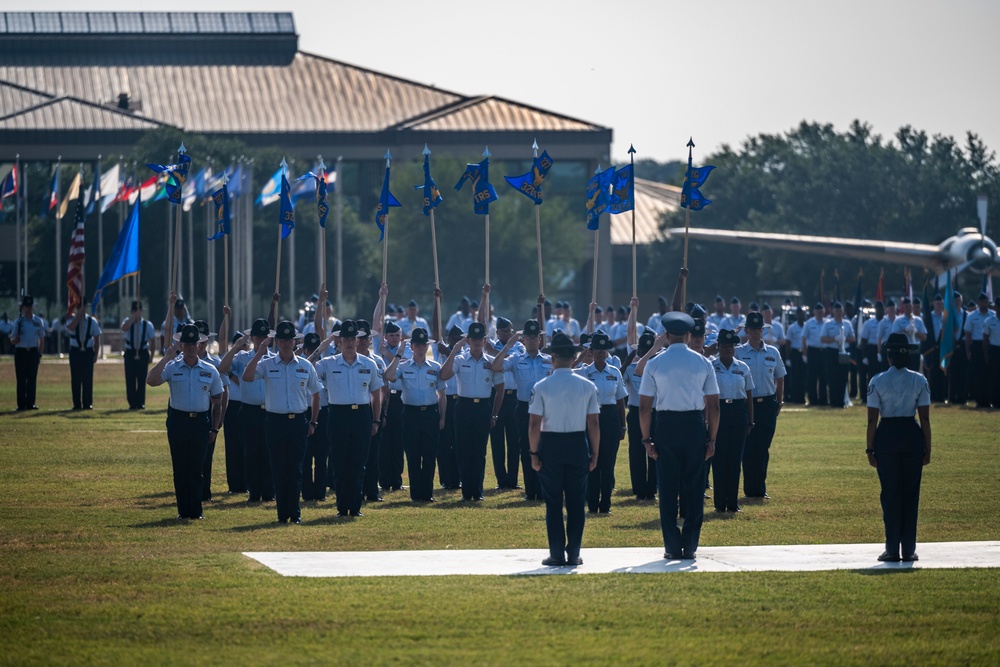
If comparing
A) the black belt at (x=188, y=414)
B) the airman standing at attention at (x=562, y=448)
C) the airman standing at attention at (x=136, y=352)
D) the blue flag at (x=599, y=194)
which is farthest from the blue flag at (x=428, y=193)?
the airman standing at attention at (x=136, y=352)

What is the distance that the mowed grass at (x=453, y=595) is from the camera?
9.23 m

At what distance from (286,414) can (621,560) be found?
158 inches

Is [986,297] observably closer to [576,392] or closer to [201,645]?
[576,392]

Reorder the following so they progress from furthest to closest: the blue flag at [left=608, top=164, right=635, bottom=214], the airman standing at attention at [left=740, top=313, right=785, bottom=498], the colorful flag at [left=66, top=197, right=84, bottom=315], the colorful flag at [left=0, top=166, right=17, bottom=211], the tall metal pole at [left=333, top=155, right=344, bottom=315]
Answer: the tall metal pole at [left=333, top=155, right=344, bottom=315] < the colorful flag at [left=0, top=166, right=17, bottom=211] < the colorful flag at [left=66, top=197, right=84, bottom=315] < the blue flag at [left=608, top=164, right=635, bottom=214] < the airman standing at attention at [left=740, top=313, right=785, bottom=498]

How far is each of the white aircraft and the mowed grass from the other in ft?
99.6

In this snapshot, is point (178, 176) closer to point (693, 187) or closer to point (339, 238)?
point (693, 187)

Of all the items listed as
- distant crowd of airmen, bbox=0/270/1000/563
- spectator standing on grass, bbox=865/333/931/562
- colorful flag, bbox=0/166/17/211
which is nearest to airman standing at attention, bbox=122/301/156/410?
distant crowd of airmen, bbox=0/270/1000/563

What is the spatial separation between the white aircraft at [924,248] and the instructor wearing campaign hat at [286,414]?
30969 millimetres

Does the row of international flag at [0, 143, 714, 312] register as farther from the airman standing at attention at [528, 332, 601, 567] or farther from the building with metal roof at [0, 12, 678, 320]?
the building with metal roof at [0, 12, 678, 320]

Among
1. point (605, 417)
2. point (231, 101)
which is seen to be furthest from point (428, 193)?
point (231, 101)

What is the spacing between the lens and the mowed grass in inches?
363

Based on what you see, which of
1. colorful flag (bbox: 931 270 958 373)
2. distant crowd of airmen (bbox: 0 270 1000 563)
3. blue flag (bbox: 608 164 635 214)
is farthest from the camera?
colorful flag (bbox: 931 270 958 373)

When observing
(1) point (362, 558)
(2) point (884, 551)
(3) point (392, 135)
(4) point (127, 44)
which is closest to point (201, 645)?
(1) point (362, 558)

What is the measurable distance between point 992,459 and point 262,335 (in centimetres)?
1041
